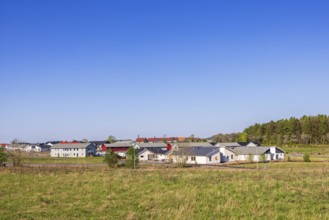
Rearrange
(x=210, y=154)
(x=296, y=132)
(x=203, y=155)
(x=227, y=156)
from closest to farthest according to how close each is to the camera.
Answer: (x=203, y=155) < (x=210, y=154) < (x=227, y=156) < (x=296, y=132)

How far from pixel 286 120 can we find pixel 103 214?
5262 inches

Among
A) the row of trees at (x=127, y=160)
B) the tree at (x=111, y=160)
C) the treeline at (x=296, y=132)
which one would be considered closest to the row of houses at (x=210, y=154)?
the row of trees at (x=127, y=160)

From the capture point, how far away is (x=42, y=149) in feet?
540

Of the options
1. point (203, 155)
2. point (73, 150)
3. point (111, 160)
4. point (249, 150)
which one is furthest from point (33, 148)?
point (111, 160)

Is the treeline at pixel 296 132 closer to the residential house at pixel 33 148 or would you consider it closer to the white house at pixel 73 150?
the white house at pixel 73 150

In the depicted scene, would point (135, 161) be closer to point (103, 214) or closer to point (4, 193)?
point (4, 193)

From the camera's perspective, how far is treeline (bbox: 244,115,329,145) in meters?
126

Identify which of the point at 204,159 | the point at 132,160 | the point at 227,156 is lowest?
the point at 204,159

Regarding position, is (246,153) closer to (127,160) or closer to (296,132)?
(127,160)

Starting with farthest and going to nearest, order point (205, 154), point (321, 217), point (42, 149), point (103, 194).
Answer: point (42, 149) < point (205, 154) < point (103, 194) < point (321, 217)

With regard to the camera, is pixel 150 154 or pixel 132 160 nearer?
pixel 132 160

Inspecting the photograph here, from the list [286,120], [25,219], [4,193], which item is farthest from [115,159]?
[286,120]

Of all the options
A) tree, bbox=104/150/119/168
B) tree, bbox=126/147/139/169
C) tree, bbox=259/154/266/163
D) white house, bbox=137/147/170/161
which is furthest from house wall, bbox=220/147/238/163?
tree, bbox=104/150/119/168

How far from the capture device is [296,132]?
430 ft
